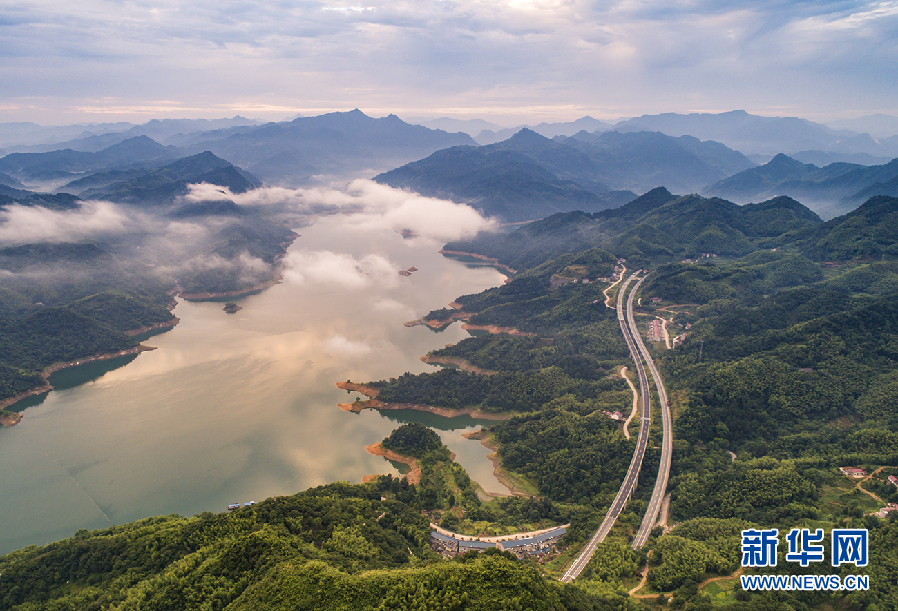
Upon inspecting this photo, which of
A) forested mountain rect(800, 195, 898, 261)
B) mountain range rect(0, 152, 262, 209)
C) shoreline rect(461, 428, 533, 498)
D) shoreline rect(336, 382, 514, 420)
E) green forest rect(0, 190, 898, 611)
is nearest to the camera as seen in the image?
green forest rect(0, 190, 898, 611)

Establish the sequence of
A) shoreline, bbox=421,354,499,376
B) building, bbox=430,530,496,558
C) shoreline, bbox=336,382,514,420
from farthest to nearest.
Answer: shoreline, bbox=421,354,499,376 → shoreline, bbox=336,382,514,420 → building, bbox=430,530,496,558

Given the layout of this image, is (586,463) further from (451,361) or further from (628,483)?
(451,361)

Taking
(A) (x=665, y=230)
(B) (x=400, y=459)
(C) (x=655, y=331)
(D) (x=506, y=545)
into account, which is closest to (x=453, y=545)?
(D) (x=506, y=545)

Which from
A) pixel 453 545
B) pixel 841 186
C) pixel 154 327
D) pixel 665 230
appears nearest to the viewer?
pixel 453 545

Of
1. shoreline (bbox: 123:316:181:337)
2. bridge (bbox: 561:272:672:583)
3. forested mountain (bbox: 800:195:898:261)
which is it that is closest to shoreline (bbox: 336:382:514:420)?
bridge (bbox: 561:272:672:583)

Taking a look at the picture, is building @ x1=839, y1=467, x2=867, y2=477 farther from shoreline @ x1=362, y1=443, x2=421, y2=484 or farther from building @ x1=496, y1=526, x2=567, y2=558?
shoreline @ x1=362, y1=443, x2=421, y2=484

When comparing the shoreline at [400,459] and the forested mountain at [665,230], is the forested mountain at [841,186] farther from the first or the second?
the shoreline at [400,459]

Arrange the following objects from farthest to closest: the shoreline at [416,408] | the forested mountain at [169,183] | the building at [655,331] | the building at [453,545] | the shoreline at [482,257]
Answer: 1. the forested mountain at [169,183]
2. the shoreline at [482,257]
3. the building at [655,331]
4. the shoreline at [416,408]
5. the building at [453,545]

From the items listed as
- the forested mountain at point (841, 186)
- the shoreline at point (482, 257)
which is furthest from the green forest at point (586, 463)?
the forested mountain at point (841, 186)
